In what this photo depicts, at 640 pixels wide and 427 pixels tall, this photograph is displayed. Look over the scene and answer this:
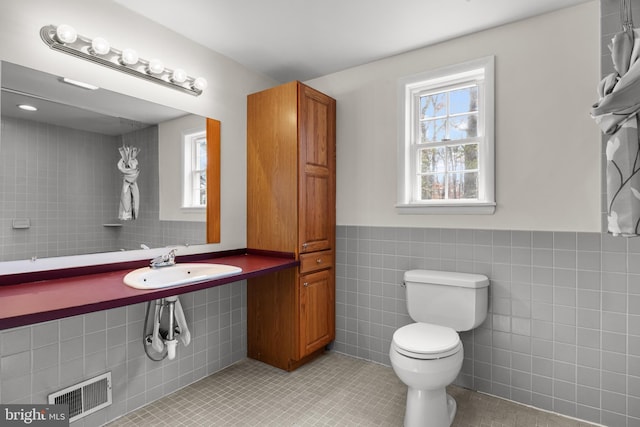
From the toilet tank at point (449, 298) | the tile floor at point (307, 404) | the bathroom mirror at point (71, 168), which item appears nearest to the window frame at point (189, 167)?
the bathroom mirror at point (71, 168)

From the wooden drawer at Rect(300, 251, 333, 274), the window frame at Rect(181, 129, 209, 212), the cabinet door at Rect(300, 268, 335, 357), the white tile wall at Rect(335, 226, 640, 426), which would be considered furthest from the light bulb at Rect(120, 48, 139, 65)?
the white tile wall at Rect(335, 226, 640, 426)

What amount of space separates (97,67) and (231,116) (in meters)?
0.95

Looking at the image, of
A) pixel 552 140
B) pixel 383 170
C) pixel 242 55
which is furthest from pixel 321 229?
pixel 552 140

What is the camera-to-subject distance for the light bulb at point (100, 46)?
1744 millimetres

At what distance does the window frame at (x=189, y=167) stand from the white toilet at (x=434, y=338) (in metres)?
1.61

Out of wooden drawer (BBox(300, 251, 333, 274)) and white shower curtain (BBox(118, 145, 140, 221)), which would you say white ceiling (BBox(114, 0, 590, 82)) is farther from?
wooden drawer (BBox(300, 251, 333, 274))

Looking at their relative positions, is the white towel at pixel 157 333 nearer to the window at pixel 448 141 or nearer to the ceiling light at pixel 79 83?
the ceiling light at pixel 79 83

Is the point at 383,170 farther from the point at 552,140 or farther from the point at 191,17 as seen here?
the point at 191,17

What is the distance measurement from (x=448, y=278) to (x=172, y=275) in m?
1.71

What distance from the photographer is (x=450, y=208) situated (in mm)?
2303

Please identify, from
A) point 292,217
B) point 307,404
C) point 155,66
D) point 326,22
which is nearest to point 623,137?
point 326,22

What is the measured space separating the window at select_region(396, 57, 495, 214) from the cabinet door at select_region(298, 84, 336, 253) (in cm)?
59

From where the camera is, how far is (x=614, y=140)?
1.30 m

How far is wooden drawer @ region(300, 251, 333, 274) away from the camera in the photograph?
2.47m
